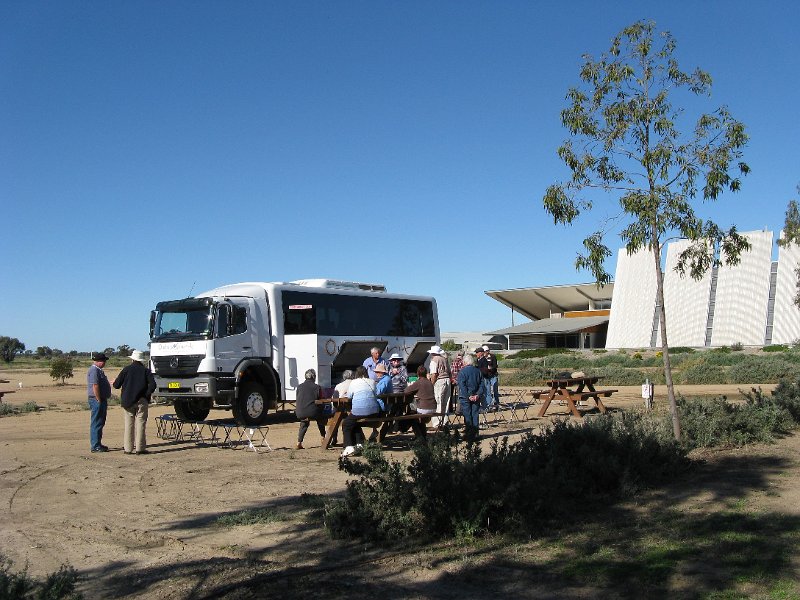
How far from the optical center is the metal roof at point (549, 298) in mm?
85750

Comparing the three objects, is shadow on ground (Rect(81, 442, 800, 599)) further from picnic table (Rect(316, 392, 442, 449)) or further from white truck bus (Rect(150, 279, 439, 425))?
white truck bus (Rect(150, 279, 439, 425))

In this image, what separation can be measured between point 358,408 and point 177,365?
246 inches

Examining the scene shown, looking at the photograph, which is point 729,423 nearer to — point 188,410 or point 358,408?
point 358,408

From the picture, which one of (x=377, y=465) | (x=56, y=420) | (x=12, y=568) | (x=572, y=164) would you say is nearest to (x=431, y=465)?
(x=377, y=465)

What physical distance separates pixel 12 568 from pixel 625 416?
7340 millimetres

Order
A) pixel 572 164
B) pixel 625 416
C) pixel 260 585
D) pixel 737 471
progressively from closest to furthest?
pixel 260 585 → pixel 737 471 → pixel 625 416 → pixel 572 164

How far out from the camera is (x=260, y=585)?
16.8 ft

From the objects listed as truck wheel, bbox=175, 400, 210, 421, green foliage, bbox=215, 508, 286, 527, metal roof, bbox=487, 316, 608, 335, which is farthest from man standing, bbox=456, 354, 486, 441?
metal roof, bbox=487, 316, 608, 335

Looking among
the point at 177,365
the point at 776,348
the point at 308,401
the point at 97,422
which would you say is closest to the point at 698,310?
the point at 776,348

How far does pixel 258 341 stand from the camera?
1755cm

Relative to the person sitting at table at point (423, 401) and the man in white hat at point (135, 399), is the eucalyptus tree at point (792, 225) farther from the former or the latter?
the man in white hat at point (135, 399)

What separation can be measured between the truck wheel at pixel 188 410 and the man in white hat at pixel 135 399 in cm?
504

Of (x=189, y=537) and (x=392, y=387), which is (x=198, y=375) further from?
(x=189, y=537)

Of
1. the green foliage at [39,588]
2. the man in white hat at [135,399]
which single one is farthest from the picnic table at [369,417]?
the green foliage at [39,588]
